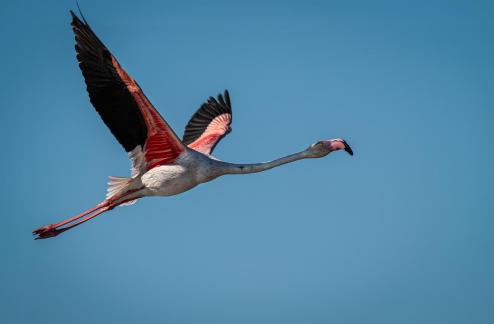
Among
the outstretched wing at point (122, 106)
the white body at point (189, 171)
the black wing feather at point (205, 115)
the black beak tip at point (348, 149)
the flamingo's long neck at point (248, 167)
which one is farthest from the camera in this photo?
the black wing feather at point (205, 115)

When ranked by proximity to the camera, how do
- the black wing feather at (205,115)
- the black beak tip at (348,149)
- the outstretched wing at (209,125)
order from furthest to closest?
the black wing feather at (205,115) → the outstretched wing at (209,125) → the black beak tip at (348,149)

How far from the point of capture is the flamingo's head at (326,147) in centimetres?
1312

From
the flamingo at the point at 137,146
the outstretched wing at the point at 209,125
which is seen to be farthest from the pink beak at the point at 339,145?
the outstretched wing at the point at 209,125

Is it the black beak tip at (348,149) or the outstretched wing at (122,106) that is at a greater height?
the outstretched wing at (122,106)

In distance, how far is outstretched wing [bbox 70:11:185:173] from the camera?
13.4 meters

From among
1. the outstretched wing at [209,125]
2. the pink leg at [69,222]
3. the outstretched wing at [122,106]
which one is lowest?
the pink leg at [69,222]

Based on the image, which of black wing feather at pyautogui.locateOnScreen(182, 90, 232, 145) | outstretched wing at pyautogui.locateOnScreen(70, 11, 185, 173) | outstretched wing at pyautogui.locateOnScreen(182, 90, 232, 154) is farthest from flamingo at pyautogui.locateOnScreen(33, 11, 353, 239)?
black wing feather at pyautogui.locateOnScreen(182, 90, 232, 145)

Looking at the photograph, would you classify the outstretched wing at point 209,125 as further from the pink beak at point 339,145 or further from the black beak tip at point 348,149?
the black beak tip at point 348,149

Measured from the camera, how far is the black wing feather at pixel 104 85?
13414mm

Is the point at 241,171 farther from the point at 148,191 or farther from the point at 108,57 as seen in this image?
the point at 108,57

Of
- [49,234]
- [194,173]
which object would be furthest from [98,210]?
[194,173]

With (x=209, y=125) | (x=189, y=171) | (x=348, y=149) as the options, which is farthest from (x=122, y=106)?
(x=209, y=125)

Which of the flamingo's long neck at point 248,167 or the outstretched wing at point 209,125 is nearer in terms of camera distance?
the flamingo's long neck at point 248,167

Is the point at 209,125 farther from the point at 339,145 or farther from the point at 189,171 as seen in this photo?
the point at 339,145
